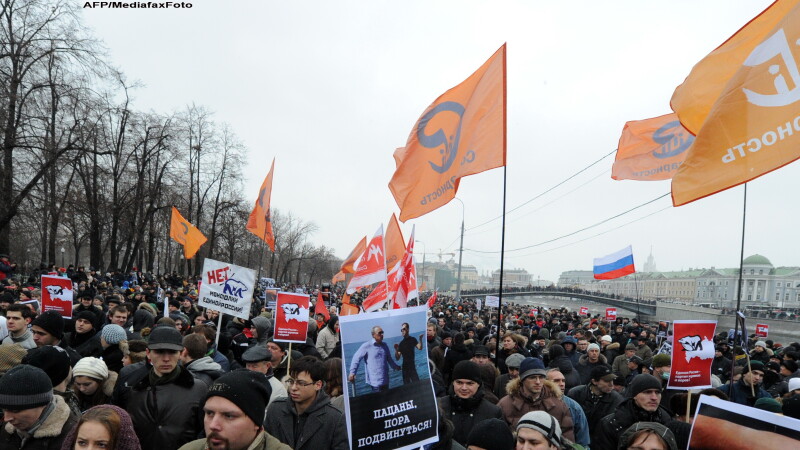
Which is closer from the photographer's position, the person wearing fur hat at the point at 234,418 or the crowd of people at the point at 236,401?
the person wearing fur hat at the point at 234,418

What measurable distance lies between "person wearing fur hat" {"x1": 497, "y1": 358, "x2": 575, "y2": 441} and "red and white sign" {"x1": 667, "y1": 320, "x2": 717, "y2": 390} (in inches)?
47.9

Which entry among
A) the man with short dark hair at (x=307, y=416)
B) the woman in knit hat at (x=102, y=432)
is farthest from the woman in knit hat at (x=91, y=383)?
the woman in knit hat at (x=102, y=432)

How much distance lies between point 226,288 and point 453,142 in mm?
3920

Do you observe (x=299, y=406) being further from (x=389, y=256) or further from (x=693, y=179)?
(x=389, y=256)

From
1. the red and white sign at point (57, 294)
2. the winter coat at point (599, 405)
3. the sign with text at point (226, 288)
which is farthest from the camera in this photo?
the red and white sign at point (57, 294)

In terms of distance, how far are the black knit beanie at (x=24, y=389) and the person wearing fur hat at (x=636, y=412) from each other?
4.46m

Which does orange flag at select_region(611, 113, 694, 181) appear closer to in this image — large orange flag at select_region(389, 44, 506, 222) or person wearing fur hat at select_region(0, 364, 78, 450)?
large orange flag at select_region(389, 44, 506, 222)

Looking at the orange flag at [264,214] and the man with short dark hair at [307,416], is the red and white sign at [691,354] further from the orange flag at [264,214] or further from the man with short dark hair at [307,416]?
the orange flag at [264,214]

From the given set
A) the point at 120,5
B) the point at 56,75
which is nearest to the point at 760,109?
the point at 120,5

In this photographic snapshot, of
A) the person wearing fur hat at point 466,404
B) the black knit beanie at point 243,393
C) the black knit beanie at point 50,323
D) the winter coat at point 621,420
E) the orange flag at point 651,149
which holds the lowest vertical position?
the winter coat at point 621,420

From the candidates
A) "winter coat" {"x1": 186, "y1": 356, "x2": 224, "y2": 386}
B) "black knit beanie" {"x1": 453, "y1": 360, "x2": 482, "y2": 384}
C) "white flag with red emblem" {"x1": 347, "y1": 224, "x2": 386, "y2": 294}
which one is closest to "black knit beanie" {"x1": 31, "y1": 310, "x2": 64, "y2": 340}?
"winter coat" {"x1": 186, "y1": 356, "x2": 224, "y2": 386}

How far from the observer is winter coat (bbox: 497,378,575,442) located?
4.88 m

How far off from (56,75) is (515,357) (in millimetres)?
23132

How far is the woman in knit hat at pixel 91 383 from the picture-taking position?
397cm
